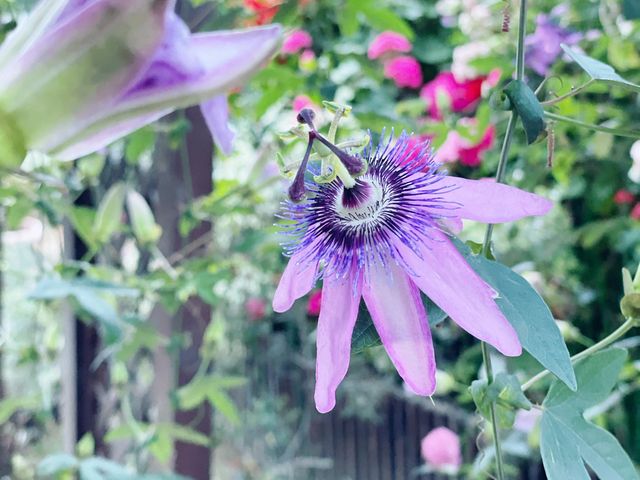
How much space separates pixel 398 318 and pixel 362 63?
828mm

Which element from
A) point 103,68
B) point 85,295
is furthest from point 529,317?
point 85,295

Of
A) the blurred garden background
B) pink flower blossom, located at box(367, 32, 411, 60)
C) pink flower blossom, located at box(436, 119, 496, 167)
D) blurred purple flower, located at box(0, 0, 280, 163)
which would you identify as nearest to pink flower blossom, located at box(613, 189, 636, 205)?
the blurred garden background

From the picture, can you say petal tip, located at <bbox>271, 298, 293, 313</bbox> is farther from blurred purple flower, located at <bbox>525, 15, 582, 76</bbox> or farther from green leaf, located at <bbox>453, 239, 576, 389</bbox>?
blurred purple flower, located at <bbox>525, 15, 582, 76</bbox>

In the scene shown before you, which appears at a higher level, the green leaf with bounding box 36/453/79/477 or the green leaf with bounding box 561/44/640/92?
the green leaf with bounding box 561/44/640/92

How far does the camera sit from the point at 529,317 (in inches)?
11.9

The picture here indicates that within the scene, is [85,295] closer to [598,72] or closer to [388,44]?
[598,72]

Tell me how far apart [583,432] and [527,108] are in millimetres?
160

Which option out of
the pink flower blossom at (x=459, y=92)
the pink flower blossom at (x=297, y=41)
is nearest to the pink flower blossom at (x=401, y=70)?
the pink flower blossom at (x=459, y=92)

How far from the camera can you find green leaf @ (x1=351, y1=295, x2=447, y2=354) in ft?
1.04

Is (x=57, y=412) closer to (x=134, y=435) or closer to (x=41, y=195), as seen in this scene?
(x=134, y=435)

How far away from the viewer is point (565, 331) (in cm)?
73

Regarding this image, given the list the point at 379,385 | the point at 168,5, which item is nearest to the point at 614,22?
the point at 168,5

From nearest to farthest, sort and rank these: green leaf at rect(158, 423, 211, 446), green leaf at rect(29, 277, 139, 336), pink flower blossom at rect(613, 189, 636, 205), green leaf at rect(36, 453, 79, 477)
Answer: green leaf at rect(29, 277, 139, 336), green leaf at rect(36, 453, 79, 477), green leaf at rect(158, 423, 211, 446), pink flower blossom at rect(613, 189, 636, 205)

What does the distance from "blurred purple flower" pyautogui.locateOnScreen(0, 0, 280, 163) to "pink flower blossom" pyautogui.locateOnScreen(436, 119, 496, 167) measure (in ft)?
2.84
